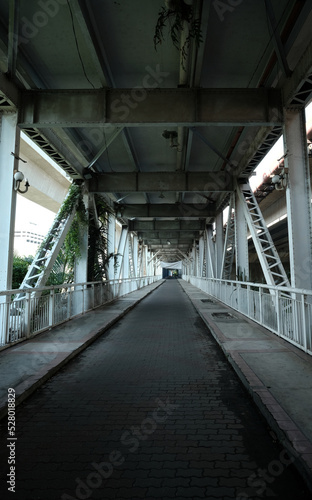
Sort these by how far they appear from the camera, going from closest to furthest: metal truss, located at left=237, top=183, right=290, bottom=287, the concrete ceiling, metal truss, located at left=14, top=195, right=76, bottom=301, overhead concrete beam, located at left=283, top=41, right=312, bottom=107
Result: the concrete ceiling → overhead concrete beam, located at left=283, top=41, right=312, bottom=107 → metal truss, located at left=14, top=195, right=76, bottom=301 → metal truss, located at left=237, top=183, right=290, bottom=287

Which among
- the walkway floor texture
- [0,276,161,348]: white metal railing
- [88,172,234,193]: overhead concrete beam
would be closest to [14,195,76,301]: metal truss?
[0,276,161,348]: white metal railing

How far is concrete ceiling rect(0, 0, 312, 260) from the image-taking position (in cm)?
642

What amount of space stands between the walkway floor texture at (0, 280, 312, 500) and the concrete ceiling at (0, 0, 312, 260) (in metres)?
6.18

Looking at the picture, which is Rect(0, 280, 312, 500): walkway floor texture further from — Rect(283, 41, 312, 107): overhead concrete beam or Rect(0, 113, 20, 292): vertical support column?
Rect(283, 41, 312, 107): overhead concrete beam

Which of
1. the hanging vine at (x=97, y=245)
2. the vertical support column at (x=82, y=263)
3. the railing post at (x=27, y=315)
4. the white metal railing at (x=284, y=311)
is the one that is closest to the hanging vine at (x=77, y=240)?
the hanging vine at (x=97, y=245)

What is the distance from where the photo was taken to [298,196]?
26.9ft

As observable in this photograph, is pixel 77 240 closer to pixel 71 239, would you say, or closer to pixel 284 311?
pixel 71 239

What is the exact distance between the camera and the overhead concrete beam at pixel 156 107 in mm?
8430

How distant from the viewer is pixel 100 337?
8.41m

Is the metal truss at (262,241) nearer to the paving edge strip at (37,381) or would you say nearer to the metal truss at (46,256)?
the paving edge strip at (37,381)

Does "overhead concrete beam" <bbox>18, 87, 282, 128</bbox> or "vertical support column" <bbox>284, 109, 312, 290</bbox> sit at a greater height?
"overhead concrete beam" <bbox>18, 87, 282, 128</bbox>

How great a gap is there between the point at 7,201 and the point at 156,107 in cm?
450

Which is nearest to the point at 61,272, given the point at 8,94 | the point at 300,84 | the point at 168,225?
the point at 8,94

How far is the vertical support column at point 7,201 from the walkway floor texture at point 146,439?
2.35 m
